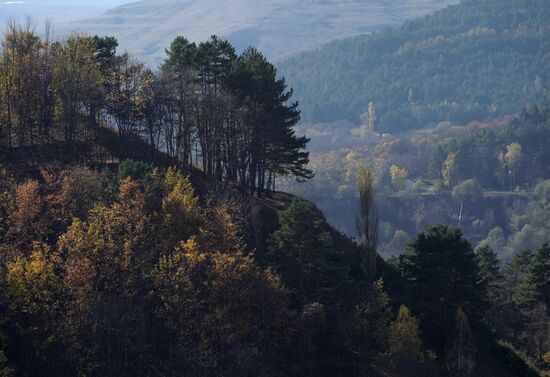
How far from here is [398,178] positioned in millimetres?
164250

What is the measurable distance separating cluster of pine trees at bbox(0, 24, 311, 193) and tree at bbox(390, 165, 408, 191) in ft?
367

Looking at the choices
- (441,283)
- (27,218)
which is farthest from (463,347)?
(27,218)

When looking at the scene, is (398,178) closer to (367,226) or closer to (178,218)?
(367,226)

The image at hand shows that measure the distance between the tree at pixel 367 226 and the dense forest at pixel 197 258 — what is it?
0.10 m

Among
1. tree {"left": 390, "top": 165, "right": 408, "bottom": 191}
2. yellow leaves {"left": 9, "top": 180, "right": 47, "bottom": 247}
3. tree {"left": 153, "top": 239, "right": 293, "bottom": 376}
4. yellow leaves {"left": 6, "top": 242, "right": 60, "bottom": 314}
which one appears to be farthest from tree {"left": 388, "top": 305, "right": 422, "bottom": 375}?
tree {"left": 390, "top": 165, "right": 408, "bottom": 191}

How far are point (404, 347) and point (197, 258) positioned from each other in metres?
10.1

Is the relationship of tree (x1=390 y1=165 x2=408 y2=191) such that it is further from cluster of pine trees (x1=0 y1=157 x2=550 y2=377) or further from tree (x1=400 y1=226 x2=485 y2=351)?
tree (x1=400 y1=226 x2=485 y2=351)

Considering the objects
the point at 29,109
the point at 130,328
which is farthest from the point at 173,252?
the point at 29,109

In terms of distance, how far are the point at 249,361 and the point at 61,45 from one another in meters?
29.3

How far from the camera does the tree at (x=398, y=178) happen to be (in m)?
164

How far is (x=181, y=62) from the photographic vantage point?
5191 centimetres

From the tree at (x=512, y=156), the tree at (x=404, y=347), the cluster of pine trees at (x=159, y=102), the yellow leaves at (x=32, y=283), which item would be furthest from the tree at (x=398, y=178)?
the yellow leaves at (x=32, y=283)

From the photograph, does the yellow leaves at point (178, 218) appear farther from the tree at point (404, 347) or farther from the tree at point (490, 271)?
the tree at point (490, 271)

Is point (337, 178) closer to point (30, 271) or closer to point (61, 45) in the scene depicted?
point (61, 45)
